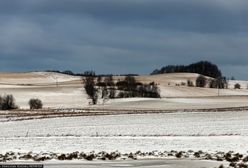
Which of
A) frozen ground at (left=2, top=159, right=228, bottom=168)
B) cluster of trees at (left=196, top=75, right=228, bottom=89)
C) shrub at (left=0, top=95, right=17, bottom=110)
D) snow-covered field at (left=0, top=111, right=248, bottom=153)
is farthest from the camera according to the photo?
cluster of trees at (left=196, top=75, right=228, bottom=89)

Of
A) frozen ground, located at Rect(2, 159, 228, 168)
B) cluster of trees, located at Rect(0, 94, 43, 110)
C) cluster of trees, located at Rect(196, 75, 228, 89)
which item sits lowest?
cluster of trees, located at Rect(0, 94, 43, 110)

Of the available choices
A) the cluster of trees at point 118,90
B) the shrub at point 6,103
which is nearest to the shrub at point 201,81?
the cluster of trees at point 118,90

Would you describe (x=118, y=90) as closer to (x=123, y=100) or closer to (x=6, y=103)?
(x=123, y=100)

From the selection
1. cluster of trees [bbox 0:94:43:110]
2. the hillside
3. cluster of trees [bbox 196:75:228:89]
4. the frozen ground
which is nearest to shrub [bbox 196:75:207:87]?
cluster of trees [bbox 196:75:228:89]

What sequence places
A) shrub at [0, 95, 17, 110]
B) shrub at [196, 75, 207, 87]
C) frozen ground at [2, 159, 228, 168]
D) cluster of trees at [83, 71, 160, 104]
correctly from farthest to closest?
shrub at [196, 75, 207, 87]
cluster of trees at [83, 71, 160, 104]
shrub at [0, 95, 17, 110]
frozen ground at [2, 159, 228, 168]

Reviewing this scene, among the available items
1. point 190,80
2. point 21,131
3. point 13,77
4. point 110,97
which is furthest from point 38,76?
point 21,131

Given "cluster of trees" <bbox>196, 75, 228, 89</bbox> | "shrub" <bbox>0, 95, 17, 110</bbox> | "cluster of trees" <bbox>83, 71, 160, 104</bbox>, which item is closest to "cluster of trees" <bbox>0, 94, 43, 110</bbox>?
"shrub" <bbox>0, 95, 17, 110</bbox>

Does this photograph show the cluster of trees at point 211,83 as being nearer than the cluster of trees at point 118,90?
No

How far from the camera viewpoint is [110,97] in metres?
130

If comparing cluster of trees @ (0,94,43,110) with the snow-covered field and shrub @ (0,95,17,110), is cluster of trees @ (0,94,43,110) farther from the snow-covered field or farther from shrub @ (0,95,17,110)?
the snow-covered field

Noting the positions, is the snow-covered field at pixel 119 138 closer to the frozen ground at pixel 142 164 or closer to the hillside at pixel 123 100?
the frozen ground at pixel 142 164

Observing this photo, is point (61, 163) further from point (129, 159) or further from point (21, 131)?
point (21, 131)

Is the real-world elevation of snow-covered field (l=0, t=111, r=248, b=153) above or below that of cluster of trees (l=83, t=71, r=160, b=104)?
below

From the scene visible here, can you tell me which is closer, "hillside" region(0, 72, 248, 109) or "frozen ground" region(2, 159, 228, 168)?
"frozen ground" region(2, 159, 228, 168)
